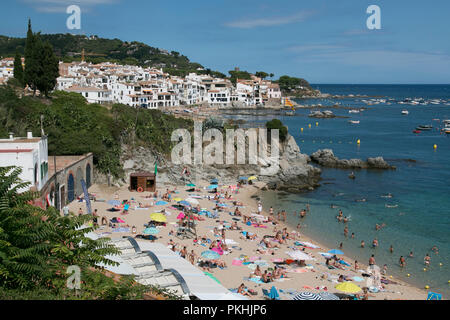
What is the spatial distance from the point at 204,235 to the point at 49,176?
891 centimetres

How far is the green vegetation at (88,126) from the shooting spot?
28.5m

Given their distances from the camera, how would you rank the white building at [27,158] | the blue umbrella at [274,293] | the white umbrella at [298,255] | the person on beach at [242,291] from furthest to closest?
the white umbrella at [298,255] < the white building at [27,158] < the person on beach at [242,291] < the blue umbrella at [274,293]

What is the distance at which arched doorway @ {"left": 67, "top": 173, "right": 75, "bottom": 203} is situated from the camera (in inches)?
961

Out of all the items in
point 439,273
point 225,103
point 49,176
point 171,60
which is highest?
point 171,60

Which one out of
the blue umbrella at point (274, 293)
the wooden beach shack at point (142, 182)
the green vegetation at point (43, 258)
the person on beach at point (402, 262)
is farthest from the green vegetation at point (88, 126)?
the person on beach at point (402, 262)

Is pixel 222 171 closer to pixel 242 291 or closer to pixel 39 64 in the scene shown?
pixel 39 64

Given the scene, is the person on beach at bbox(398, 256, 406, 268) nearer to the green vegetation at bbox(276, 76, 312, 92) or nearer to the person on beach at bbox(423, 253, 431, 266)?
the person on beach at bbox(423, 253, 431, 266)

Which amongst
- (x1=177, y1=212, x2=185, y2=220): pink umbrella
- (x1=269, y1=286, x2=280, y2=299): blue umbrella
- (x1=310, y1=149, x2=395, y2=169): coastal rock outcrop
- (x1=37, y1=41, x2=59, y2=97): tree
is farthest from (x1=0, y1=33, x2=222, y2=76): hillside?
(x1=269, y1=286, x2=280, y2=299): blue umbrella

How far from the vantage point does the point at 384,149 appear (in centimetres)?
5897

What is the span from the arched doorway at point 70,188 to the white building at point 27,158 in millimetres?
5150

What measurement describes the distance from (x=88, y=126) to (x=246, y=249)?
19536 mm

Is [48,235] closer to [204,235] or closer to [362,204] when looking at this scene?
[204,235]

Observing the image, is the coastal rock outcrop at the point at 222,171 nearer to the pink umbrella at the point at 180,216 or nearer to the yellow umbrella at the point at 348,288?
the pink umbrella at the point at 180,216
